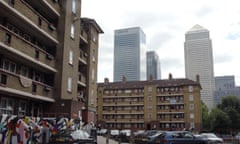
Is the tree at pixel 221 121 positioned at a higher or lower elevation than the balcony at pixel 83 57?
lower

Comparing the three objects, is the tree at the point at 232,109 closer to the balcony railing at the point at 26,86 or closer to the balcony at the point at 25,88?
the balcony at the point at 25,88

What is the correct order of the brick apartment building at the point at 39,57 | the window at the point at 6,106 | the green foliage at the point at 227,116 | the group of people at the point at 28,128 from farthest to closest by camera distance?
1. the green foliage at the point at 227,116
2. the window at the point at 6,106
3. the brick apartment building at the point at 39,57
4. the group of people at the point at 28,128

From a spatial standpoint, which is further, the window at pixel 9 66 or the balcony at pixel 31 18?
the window at pixel 9 66

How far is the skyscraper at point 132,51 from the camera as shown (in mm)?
188750

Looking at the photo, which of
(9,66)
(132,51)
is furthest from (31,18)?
(132,51)

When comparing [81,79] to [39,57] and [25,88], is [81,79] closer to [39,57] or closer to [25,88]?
[39,57]

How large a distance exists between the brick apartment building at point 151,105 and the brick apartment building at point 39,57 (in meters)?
47.8

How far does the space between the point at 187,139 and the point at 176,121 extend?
55396 mm

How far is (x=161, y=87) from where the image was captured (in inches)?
3088

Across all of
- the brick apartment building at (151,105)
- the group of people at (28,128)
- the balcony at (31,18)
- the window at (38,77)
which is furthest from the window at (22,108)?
the brick apartment building at (151,105)

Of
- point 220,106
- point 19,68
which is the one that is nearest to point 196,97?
point 220,106

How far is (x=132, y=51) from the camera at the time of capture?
192 meters

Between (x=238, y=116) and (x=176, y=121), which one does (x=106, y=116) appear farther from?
(x=238, y=116)

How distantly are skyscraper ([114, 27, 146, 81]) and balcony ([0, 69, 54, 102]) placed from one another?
533ft
